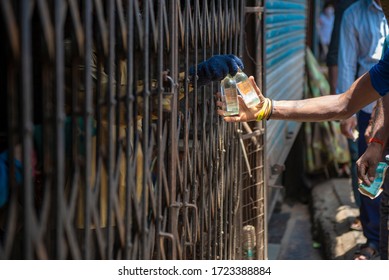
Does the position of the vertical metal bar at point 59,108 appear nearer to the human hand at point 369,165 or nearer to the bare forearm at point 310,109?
the bare forearm at point 310,109

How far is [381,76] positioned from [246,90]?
924 millimetres

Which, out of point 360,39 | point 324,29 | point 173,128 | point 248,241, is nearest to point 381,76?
point 248,241

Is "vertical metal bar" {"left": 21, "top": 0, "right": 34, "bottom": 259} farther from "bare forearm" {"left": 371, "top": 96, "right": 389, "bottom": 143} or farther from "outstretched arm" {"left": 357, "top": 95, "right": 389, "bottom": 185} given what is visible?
"bare forearm" {"left": 371, "top": 96, "right": 389, "bottom": 143}

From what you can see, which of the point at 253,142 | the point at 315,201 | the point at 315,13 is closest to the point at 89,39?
the point at 253,142

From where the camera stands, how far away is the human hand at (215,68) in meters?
3.32

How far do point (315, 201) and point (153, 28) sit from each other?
6.33 meters

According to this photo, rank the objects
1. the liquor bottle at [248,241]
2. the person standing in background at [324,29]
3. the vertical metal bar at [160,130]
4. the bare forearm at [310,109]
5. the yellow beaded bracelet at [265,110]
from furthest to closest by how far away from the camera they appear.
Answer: the person standing in background at [324,29] → the liquor bottle at [248,241] → the bare forearm at [310,109] → the yellow beaded bracelet at [265,110] → the vertical metal bar at [160,130]

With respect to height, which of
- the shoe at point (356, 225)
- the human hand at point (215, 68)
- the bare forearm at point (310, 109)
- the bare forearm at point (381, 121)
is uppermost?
the human hand at point (215, 68)

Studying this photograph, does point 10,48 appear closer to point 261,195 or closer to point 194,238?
point 194,238

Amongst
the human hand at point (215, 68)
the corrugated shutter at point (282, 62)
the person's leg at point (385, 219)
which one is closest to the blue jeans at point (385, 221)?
the person's leg at point (385, 219)

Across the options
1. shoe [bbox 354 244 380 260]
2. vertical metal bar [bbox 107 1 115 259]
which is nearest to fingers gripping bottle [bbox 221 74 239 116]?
vertical metal bar [bbox 107 1 115 259]

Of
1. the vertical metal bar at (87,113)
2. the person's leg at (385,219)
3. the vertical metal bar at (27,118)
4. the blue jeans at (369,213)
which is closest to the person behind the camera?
the vertical metal bar at (27,118)

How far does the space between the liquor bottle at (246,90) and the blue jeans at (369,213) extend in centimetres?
248

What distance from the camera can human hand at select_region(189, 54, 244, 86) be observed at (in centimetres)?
332
